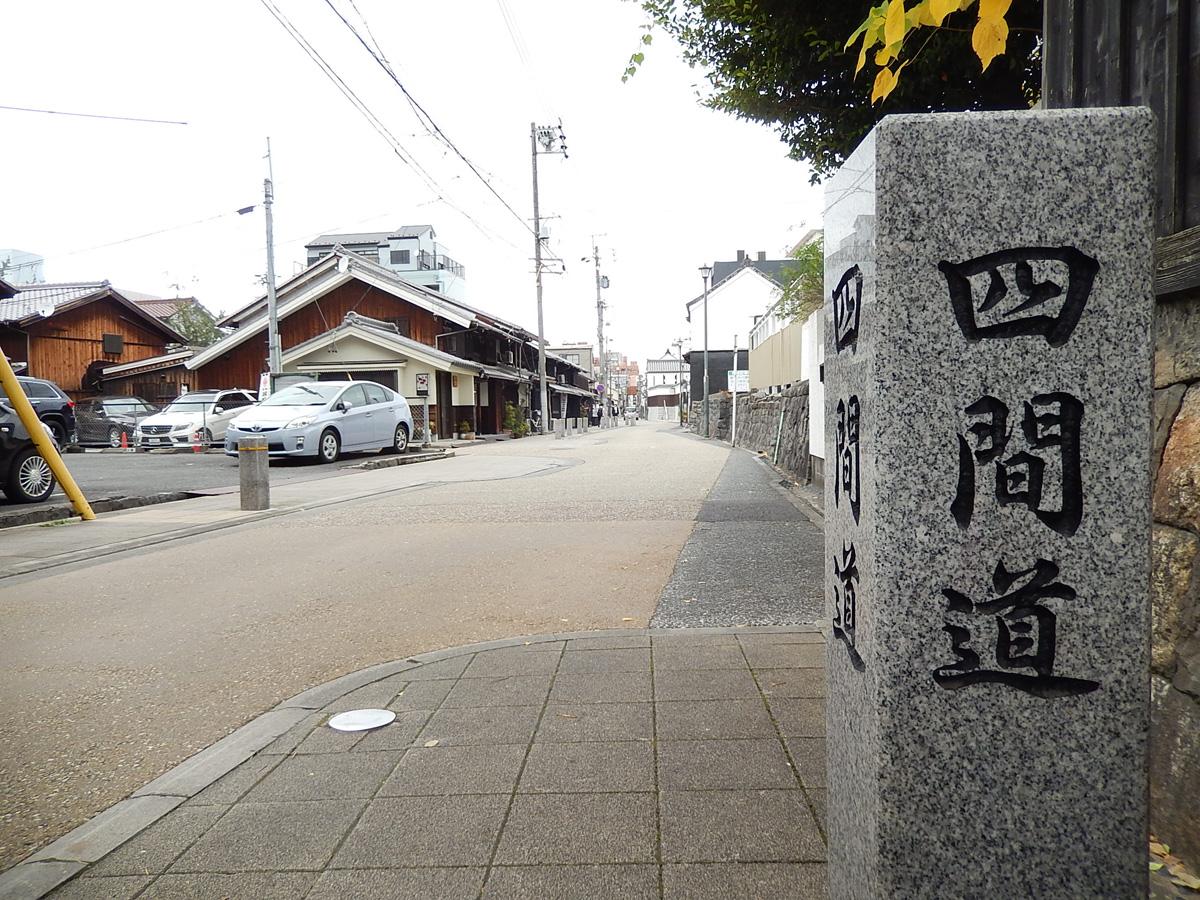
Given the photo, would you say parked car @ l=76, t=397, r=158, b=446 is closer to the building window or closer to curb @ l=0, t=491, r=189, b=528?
the building window

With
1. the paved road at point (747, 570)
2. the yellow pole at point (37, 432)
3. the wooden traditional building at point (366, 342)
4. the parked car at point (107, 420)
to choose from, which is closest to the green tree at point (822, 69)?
the paved road at point (747, 570)

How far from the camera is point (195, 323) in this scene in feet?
149

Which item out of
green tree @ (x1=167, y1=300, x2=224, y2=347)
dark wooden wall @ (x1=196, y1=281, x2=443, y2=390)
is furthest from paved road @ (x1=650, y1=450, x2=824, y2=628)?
green tree @ (x1=167, y1=300, x2=224, y2=347)

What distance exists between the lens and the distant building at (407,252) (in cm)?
5541

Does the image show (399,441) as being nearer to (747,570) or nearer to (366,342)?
(366,342)

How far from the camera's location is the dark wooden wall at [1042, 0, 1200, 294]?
2555 millimetres

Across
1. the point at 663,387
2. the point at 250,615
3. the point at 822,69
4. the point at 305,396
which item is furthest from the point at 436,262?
the point at 663,387

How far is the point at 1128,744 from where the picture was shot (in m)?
1.69

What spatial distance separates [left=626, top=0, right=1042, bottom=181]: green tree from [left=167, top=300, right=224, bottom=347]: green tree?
41.9 m

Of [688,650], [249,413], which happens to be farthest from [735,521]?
[249,413]

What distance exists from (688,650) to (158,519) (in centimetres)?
790

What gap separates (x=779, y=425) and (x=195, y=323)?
38.9m

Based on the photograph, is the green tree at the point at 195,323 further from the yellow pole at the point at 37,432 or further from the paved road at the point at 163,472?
the yellow pole at the point at 37,432

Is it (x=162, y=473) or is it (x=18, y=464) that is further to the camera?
(x=162, y=473)
